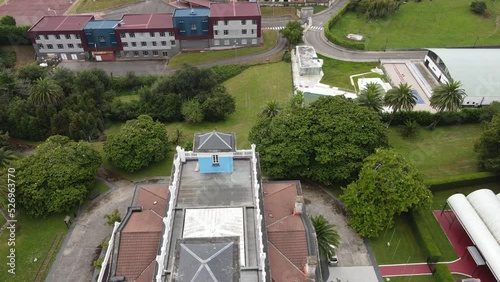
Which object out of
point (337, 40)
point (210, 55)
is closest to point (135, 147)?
point (210, 55)

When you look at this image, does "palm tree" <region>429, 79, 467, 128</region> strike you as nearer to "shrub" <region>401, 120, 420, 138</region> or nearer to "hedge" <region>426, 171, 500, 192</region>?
"shrub" <region>401, 120, 420, 138</region>

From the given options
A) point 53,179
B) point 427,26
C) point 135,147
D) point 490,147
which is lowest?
point 53,179

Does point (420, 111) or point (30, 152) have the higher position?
point (420, 111)

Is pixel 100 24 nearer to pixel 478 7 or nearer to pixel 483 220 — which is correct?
pixel 483 220

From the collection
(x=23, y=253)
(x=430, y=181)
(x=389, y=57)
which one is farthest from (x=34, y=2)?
(x=430, y=181)

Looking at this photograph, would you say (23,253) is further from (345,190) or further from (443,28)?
(443,28)

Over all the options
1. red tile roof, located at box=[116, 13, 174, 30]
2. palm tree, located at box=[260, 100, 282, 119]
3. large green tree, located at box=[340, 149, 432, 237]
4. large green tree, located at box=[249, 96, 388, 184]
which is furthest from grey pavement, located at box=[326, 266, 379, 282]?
red tile roof, located at box=[116, 13, 174, 30]

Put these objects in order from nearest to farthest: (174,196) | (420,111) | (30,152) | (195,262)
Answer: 1. (195,262)
2. (174,196)
3. (30,152)
4. (420,111)
